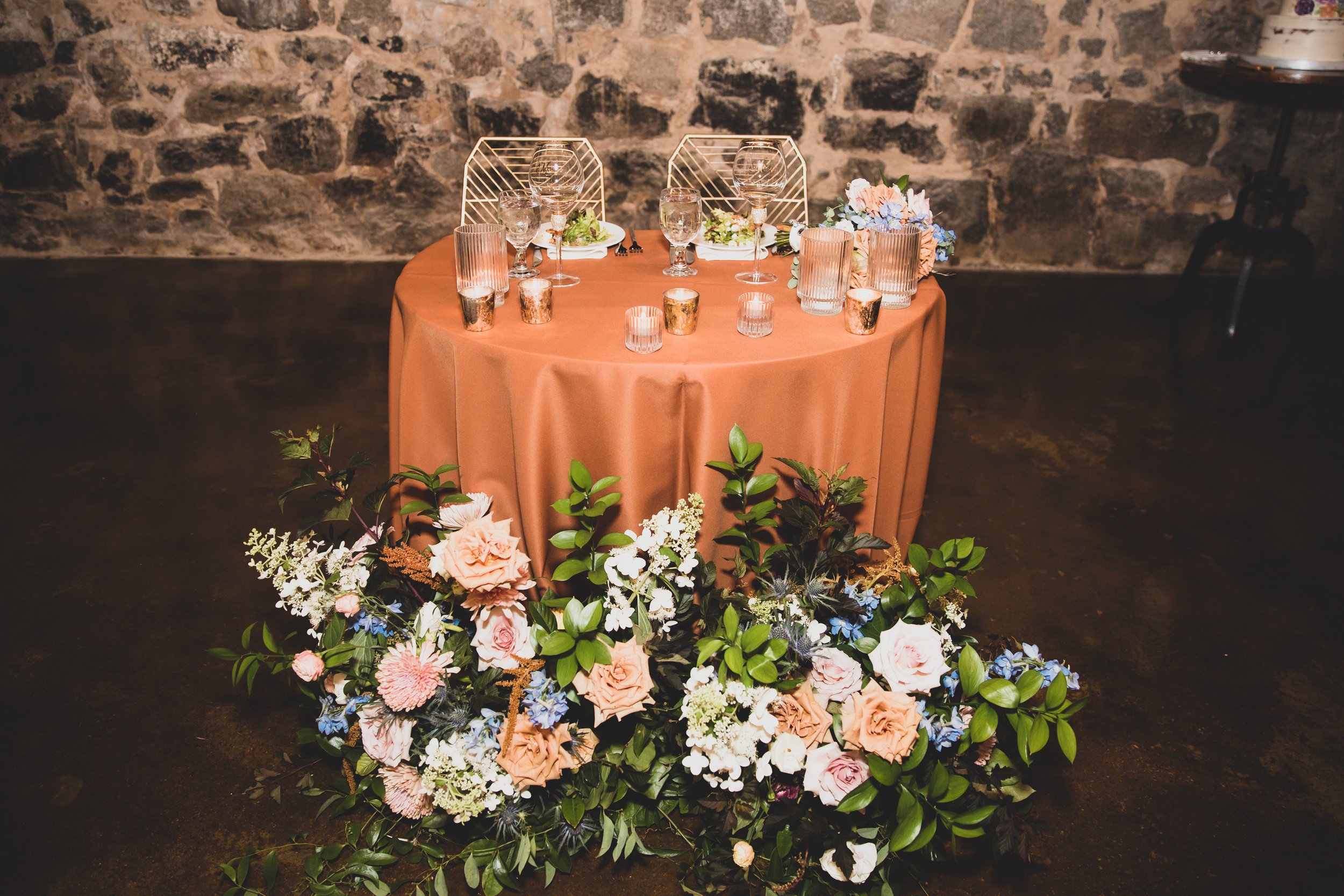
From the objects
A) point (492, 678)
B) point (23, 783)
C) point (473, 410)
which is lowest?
point (23, 783)

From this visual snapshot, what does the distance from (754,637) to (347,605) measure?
0.69m

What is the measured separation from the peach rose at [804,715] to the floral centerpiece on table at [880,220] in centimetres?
88

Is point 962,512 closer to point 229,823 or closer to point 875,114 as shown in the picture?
point 229,823

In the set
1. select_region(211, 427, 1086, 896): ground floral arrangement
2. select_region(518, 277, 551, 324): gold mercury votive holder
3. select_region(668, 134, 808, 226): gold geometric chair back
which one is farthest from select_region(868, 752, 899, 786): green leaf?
select_region(668, 134, 808, 226): gold geometric chair back

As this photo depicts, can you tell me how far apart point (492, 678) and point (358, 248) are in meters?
3.46

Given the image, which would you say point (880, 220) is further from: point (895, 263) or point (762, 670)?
point (762, 670)

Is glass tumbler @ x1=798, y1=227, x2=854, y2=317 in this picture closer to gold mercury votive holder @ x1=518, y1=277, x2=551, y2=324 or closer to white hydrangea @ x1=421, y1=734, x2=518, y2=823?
gold mercury votive holder @ x1=518, y1=277, x2=551, y2=324

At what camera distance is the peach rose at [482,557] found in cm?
134

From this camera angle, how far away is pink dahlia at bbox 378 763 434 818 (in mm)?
1515

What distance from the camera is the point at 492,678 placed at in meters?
1.47

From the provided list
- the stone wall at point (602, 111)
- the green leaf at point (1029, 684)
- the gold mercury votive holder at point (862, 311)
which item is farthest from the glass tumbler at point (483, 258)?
the stone wall at point (602, 111)

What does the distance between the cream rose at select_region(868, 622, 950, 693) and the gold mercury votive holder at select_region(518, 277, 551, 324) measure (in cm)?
84

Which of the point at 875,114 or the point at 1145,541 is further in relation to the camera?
the point at 875,114

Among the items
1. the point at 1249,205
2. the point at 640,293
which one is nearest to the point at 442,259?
the point at 640,293
